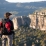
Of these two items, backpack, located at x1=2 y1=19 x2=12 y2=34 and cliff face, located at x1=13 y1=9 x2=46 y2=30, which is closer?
backpack, located at x1=2 y1=19 x2=12 y2=34

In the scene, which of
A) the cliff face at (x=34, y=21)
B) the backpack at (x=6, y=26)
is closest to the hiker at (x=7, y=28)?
the backpack at (x=6, y=26)

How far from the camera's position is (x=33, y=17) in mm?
103250

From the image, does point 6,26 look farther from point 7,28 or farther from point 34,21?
point 34,21

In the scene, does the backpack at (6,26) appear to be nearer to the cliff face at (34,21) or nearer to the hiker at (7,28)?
the hiker at (7,28)

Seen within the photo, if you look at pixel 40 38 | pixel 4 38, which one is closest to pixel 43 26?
pixel 40 38

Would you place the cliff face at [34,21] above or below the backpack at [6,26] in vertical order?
below

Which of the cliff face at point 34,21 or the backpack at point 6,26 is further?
the cliff face at point 34,21

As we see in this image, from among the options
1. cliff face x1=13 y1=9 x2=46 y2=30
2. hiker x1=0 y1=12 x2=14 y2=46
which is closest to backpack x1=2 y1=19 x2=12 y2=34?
hiker x1=0 y1=12 x2=14 y2=46

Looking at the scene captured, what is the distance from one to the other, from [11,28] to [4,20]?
0.28 meters

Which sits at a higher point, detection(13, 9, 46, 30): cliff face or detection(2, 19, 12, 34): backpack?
detection(2, 19, 12, 34): backpack

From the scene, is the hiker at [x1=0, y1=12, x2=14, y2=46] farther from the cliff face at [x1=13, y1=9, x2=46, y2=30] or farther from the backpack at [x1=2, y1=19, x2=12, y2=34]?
the cliff face at [x1=13, y1=9, x2=46, y2=30]

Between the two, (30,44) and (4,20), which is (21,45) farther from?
(4,20)

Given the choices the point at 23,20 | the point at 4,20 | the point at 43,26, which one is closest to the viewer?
the point at 4,20

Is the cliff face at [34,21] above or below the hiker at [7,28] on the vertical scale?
below
